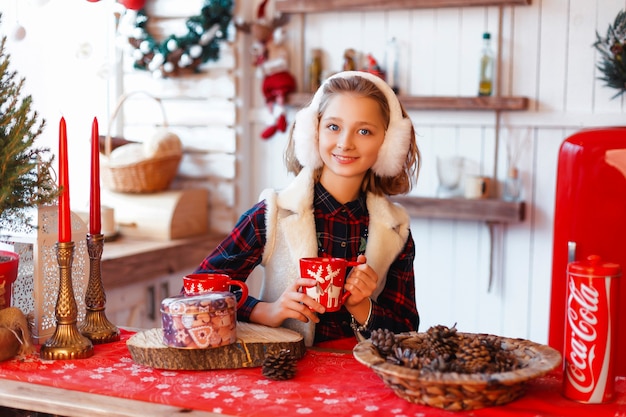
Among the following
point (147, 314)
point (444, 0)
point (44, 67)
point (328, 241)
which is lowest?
point (147, 314)

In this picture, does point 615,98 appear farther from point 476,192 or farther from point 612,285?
point 612,285

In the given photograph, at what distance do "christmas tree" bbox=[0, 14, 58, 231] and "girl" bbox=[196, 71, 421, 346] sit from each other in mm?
425

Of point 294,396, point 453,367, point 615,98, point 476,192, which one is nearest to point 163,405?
point 294,396

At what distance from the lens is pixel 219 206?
12.0 ft

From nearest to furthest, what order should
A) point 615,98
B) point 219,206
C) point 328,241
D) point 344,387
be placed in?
1. point 344,387
2. point 328,241
3. point 615,98
4. point 219,206

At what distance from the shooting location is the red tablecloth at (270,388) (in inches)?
48.4

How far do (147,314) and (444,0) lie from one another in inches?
70.7

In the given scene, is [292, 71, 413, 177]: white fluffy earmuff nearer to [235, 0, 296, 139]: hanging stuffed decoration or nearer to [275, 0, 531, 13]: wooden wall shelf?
[275, 0, 531, 13]: wooden wall shelf

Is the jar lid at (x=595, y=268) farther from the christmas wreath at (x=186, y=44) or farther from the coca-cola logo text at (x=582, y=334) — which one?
the christmas wreath at (x=186, y=44)

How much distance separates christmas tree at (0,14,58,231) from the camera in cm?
156

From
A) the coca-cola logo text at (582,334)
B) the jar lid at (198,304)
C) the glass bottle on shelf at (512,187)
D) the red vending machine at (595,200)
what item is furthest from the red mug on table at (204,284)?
the glass bottle on shelf at (512,187)

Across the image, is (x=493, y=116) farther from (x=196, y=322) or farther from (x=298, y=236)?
(x=196, y=322)

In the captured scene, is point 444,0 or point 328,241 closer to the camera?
point 328,241

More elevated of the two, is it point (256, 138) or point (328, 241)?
point (256, 138)
